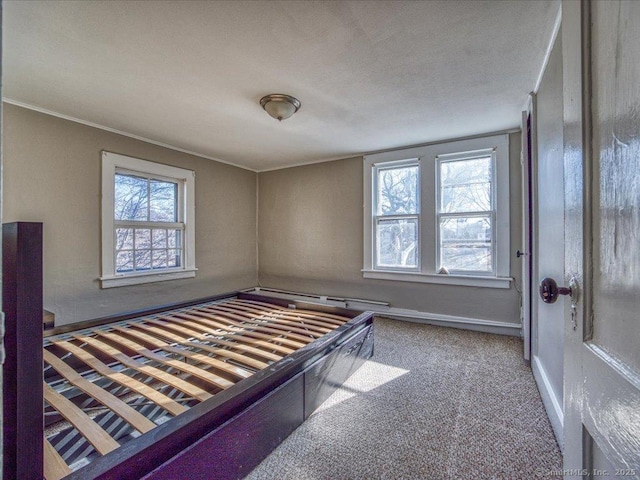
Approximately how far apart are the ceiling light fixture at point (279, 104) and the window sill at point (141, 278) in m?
2.25

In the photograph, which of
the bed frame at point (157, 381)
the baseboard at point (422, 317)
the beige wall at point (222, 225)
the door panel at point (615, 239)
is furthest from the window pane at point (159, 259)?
the door panel at point (615, 239)

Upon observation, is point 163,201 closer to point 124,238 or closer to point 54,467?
point 124,238

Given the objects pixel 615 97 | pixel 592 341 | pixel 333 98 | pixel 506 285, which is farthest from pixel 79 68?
pixel 506 285

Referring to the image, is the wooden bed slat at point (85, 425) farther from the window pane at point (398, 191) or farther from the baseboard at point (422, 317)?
the window pane at point (398, 191)

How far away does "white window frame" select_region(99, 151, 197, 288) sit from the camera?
306 cm

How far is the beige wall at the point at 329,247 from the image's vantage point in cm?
345

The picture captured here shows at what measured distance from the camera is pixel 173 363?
174 centimetres

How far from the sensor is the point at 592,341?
0.70 m

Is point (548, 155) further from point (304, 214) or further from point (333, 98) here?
point (304, 214)

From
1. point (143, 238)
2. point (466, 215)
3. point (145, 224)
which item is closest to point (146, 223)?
point (145, 224)

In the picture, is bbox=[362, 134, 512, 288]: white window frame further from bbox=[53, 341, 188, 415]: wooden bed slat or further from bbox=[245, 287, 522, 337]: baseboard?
bbox=[53, 341, 188, 415]: wooden bed slat

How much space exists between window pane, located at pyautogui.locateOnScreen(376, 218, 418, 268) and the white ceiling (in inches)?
47.5

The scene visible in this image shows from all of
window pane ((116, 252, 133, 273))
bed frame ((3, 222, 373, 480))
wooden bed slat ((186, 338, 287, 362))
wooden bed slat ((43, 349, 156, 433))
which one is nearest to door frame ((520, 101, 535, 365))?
bed frame ((3, 222, 373, 480))

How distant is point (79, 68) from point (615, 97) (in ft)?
8.92
